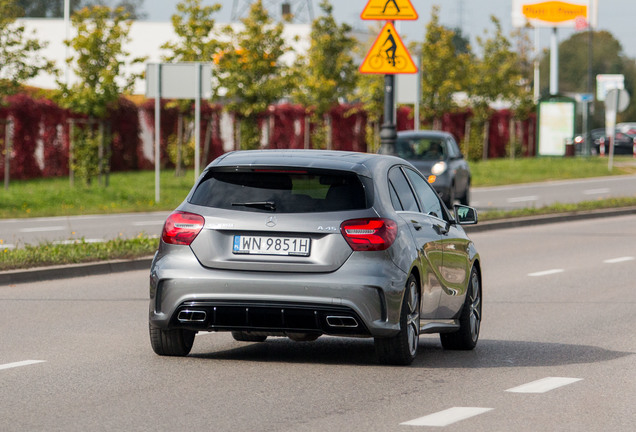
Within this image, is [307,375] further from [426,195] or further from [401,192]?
[426,195]

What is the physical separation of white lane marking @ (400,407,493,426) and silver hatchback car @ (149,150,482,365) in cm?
134

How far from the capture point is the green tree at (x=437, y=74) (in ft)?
180

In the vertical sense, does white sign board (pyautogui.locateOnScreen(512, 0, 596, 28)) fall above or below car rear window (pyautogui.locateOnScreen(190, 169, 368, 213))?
above

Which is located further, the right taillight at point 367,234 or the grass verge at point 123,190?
the grass verge at point 123,190

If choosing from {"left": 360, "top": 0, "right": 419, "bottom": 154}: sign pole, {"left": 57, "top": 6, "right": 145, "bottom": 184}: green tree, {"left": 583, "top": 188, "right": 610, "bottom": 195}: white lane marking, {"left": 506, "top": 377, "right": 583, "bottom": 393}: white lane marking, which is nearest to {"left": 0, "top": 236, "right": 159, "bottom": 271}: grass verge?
{"left": 360, "top": 0, "right": 419, "bottom": 154}: sign pole

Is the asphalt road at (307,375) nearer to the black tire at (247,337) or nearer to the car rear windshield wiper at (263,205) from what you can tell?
the black tire at (247,337)

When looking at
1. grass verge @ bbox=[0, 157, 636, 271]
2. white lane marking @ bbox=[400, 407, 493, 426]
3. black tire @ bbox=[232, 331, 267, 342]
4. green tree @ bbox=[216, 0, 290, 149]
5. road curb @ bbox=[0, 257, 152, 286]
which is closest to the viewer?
white lane marking @ bbox=[400, 407, 493, 426]

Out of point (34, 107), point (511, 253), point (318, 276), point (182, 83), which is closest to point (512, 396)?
point (318, 276)

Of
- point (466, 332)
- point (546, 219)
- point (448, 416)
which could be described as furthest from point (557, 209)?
point (448, 416)

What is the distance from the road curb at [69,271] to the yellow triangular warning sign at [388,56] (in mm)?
5926

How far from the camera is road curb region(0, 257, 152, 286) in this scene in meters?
14.1

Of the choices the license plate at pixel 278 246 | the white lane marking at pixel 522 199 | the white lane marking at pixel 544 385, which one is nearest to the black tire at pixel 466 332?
the white lane marking at pixel 544 385

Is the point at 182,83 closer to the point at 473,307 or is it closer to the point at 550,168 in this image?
the point at 473,307

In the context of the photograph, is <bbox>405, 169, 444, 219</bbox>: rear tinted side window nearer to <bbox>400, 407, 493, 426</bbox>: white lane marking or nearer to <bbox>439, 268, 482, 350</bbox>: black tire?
<bbox>439, 268, 482, 350</bbox>: black tire
